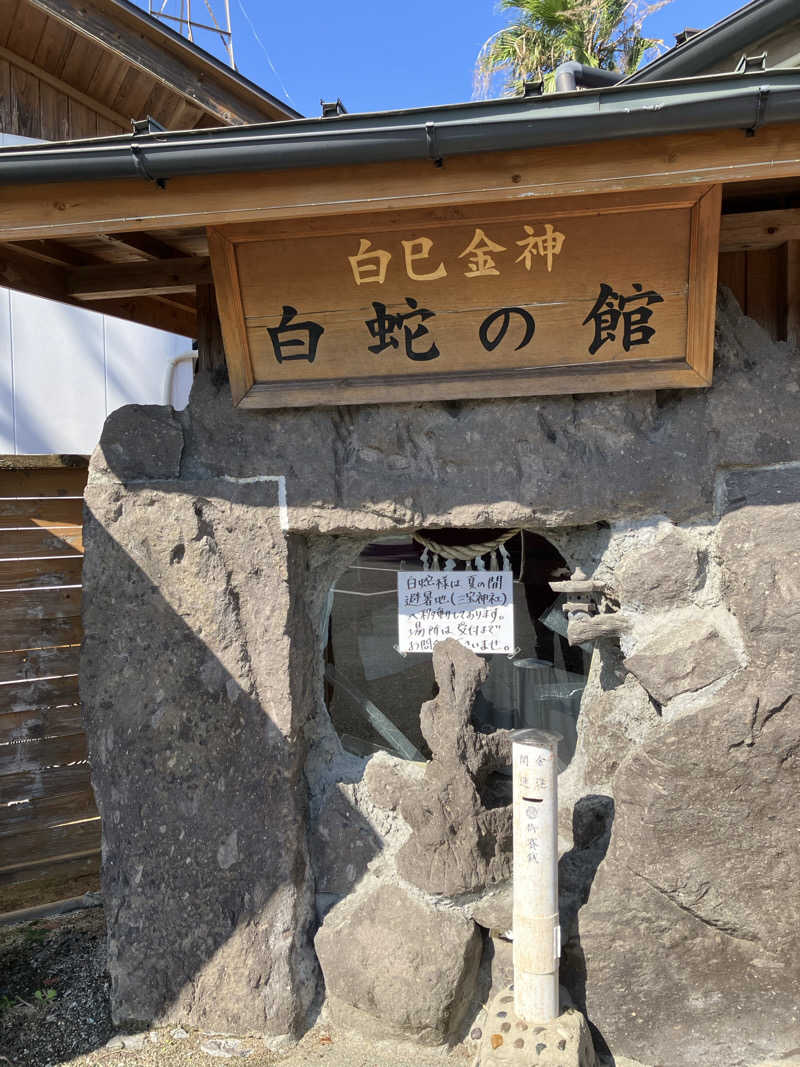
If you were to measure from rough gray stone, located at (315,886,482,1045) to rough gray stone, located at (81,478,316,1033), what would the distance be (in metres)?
0.19

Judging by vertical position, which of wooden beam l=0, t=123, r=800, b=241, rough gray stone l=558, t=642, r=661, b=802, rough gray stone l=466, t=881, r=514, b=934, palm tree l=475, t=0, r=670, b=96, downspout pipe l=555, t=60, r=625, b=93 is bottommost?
rough gray stone l=466, t=881, r=514, b=934

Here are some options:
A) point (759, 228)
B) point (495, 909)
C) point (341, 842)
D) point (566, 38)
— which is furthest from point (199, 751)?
point (566, 38)

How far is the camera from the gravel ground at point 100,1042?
334 centimetres

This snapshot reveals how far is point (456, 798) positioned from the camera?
3.30 m

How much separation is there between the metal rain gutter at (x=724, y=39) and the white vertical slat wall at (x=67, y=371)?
5.21 metres

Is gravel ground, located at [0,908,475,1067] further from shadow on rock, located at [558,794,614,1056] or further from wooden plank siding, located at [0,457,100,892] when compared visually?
wooden plank siding, located at [0,457,100,892]

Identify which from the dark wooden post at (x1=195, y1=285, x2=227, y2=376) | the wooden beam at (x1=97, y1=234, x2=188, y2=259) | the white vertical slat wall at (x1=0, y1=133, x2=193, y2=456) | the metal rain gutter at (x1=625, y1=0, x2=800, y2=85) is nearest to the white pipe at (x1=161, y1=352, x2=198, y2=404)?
the white vertical slat wall at (x1=0, y1=133, x2=193, y2=456)

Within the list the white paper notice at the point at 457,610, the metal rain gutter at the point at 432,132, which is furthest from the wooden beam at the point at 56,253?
the white paper notice at the point at 457,610

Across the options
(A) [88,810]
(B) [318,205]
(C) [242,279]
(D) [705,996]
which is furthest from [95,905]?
(B) [318,205]

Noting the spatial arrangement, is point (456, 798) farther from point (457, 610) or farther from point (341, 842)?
point (457, 610)

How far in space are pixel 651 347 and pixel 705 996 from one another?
8.30 feet

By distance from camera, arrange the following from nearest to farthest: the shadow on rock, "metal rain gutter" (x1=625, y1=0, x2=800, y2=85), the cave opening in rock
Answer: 1. "metal rain gutter" (x1=625, y1=0, x2=800, y2=85)
2. the shadow on rock
3. the cave opening in rock

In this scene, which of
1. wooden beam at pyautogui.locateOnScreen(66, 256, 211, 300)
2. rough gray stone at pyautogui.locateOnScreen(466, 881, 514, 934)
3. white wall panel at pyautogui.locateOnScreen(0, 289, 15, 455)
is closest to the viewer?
rough gray stone at pyautogui.locateOnScreen(466, 881, 514, 934)

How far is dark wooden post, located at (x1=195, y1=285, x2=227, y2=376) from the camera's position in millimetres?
3520
